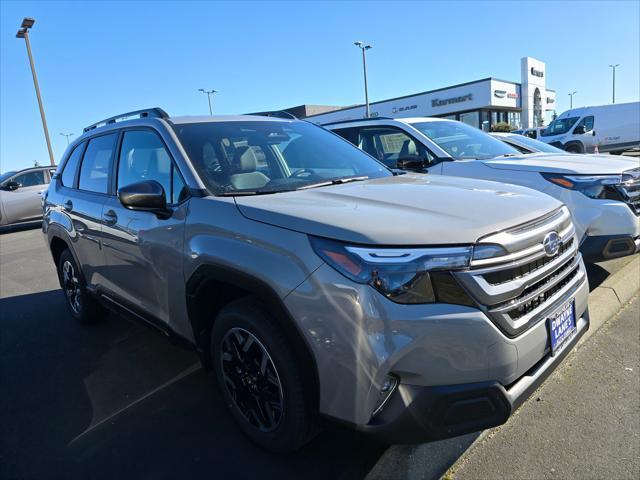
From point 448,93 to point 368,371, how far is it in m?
40.9

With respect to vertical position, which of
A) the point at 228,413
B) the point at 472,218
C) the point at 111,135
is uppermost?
the point at 111,135

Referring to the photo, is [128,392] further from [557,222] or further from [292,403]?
[557,222]

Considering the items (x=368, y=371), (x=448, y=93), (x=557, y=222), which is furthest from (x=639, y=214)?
(x=448, y=93)

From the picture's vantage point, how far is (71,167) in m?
4.49

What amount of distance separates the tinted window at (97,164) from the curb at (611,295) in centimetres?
376

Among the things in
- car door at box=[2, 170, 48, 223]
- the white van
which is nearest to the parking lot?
car door at box=[2, 170, 48, 223]

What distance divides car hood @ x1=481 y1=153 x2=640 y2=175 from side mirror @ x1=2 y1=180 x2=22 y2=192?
1291 centimetres

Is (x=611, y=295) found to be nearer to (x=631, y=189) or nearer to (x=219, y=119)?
(x=631, y=189)

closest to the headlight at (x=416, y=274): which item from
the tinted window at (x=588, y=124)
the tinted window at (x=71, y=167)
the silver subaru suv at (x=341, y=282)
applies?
the silver subaru suv at (x=341, y=282)

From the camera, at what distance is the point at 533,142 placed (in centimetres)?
778

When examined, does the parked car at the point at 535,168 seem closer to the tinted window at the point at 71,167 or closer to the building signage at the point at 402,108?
the tinted window at the point at 71,167

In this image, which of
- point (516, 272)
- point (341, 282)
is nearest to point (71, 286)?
point (341, 282)

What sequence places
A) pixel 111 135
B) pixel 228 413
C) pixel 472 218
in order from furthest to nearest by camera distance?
pixel 111 135 < pixel 228 413 < pixel 472 218

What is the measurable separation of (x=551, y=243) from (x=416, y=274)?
807 millimetres
